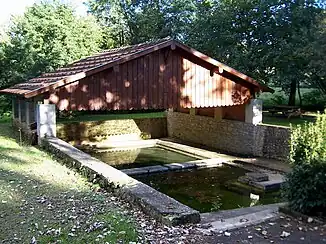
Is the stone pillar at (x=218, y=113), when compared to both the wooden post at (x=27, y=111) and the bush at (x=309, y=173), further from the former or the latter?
the bush at (x=309, y=173)

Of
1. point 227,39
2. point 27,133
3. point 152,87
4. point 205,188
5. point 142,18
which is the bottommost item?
point 205,188

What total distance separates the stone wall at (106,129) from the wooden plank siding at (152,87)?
5.37 m

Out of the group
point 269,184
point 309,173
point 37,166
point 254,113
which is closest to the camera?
point 309,173

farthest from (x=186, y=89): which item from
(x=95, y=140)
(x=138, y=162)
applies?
(x=95, y=140)

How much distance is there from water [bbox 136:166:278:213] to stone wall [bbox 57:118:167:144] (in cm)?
712

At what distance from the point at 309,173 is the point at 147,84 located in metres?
8.77

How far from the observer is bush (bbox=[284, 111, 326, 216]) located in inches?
225

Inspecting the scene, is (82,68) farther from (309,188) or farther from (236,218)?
(309,188)

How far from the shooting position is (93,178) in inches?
302

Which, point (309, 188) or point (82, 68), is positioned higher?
point (82, 68)

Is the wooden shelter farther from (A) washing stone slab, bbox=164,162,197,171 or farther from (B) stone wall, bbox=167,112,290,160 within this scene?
(A) washing stone slab, bbox=164,162,197,171

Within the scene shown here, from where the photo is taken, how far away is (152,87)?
45.9 ft

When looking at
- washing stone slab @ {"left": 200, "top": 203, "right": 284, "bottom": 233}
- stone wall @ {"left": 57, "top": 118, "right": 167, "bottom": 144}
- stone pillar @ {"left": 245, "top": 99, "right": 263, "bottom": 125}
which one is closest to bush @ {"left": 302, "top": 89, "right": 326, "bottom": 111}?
stone pillar @ {"left": 245, "top": 99, "right": 263, "bottom": 125}

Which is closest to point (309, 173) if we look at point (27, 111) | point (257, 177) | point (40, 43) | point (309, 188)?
point (309, 188)
